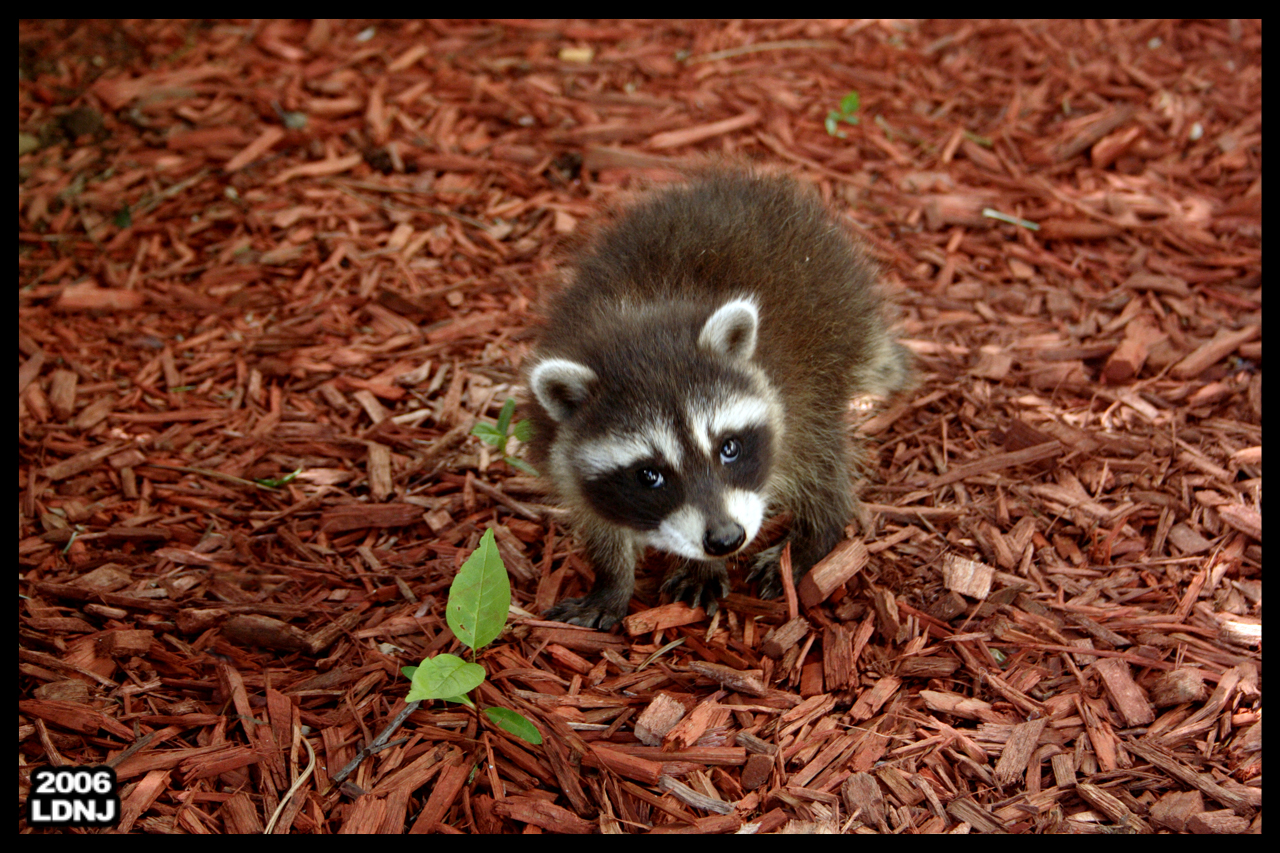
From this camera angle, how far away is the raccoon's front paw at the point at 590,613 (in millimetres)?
4422

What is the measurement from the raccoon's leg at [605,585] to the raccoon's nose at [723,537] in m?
0.72

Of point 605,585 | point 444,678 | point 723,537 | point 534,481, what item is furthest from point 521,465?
point 444,678

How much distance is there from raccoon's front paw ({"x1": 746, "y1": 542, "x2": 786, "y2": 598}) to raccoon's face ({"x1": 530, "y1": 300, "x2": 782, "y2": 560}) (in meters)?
0.61

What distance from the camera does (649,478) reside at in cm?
405

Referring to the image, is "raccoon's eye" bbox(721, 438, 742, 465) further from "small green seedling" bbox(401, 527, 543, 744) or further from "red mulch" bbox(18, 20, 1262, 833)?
"small green seedling" bbox(401, 527, 543, 744)

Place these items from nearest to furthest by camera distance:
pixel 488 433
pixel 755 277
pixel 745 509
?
1. pixel 745 509
2. pixel 755 277
3. pixel 488 433

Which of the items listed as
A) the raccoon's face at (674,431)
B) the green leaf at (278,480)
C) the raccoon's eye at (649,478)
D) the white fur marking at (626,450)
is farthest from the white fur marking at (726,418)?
the green leaf at (278,480)

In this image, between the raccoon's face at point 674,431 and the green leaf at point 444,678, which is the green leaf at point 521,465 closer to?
the raccoon's face at point 674,431

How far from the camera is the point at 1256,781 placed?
355cm

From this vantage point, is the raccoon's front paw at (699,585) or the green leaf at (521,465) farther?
the green leaf at (521,465)

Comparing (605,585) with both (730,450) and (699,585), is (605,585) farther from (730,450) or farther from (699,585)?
(730,450)

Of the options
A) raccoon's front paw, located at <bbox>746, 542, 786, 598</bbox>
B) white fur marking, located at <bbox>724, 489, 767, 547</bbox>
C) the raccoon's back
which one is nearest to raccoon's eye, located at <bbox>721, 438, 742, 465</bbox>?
white fur marking, located at <bbox>724, 489, 767, 547</bbox>

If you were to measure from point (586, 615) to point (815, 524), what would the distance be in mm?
1189

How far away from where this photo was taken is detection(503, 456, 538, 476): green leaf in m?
4.83
